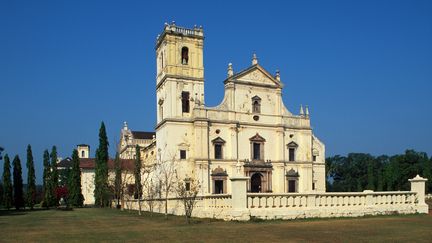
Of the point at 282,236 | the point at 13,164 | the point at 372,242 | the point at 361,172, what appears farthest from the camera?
the point at 361,172

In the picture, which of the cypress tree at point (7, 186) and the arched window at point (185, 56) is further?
the cypress tree at point (7, 186)

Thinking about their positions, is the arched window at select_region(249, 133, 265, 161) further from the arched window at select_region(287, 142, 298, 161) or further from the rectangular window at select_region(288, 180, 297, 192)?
the rectangular window at select_region(288, 180, 297, 192)

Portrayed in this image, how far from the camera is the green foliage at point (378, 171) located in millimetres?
71062

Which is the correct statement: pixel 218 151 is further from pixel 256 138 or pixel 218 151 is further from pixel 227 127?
pixel 256 138

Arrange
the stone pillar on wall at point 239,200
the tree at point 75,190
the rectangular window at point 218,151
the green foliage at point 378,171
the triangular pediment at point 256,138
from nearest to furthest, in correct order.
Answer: the stone pillar on wall at point 239,200
the rectangular window at point 218,151
the triangular pediment at point 256,138
the tree at point 75,190
the green foliage at point 378,171

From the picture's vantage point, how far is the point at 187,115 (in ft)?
167

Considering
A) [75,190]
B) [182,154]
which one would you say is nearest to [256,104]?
[182,154]

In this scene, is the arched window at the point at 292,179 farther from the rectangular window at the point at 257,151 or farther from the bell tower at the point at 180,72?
the bell tower at the point at 180,72

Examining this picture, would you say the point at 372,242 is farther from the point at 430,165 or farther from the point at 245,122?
the point at 430,165

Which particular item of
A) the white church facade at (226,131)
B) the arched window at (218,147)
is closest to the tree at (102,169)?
the white church facade at (226,131)

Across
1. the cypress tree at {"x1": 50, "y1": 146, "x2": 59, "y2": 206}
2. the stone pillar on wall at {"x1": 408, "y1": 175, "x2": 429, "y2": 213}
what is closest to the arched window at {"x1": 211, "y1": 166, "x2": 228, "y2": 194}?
the cypress tree at {"x1": 50, "y1": 146, "x2": 59, "y2": 206}

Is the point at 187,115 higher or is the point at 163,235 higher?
the point at 187,115

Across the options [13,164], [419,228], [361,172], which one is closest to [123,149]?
[13,164]

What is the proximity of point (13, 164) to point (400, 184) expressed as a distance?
5611cm
